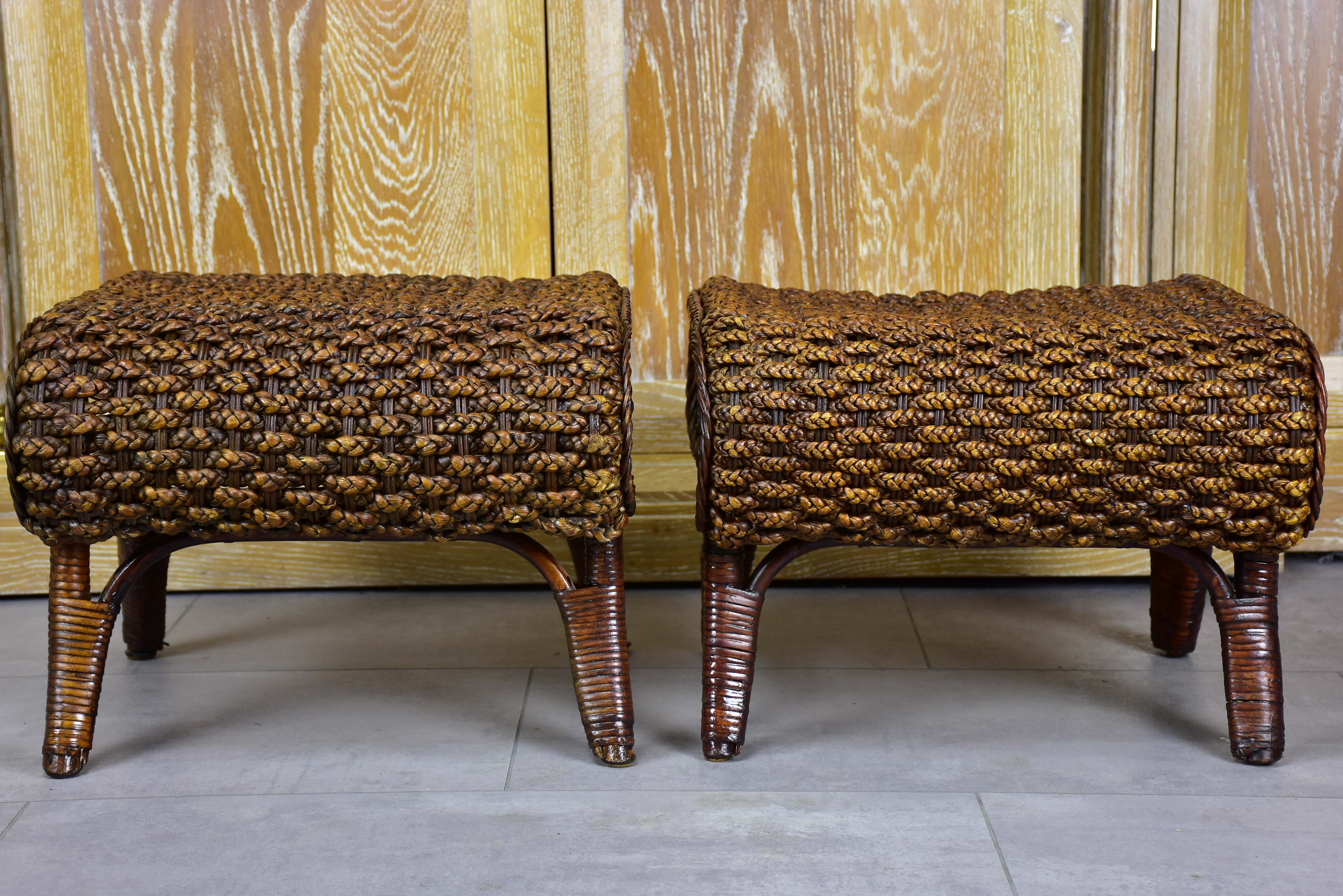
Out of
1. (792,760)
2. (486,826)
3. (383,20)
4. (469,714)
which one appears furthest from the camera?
(383,20)

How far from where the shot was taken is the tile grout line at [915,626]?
1.27 metres

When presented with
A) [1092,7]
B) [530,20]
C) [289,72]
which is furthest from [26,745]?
[1092,7]

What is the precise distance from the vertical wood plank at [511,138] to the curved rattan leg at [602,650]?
1.97ft

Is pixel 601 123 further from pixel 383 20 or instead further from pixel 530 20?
pixel 383 20

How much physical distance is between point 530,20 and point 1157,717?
105 centimetres

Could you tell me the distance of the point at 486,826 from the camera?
2.99 feet

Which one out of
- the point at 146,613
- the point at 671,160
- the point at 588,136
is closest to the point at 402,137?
the point at 588,136

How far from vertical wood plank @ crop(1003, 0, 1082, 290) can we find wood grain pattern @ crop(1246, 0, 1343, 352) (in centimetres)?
24

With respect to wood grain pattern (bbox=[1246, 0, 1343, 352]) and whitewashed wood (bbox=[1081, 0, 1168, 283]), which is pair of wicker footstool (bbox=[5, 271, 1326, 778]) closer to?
whitewashed wood (bbox=[1081, 0, 1168, 283])

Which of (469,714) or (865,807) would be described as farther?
(469,714)

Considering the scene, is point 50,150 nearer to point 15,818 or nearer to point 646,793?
point 15,818

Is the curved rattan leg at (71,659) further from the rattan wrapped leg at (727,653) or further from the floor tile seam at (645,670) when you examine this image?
the rattan wrapped leg at (727,653)

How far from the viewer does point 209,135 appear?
4.76 ft

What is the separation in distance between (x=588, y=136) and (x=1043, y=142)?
0.56 metres
